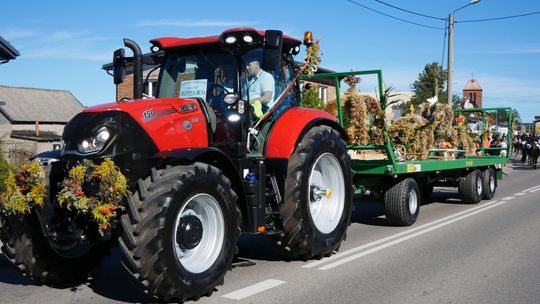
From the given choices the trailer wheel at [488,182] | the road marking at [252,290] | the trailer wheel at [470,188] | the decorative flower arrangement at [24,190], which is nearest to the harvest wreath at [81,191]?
the decorative flower arrangement at [24,190]

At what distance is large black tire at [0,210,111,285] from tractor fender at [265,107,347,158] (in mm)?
2223

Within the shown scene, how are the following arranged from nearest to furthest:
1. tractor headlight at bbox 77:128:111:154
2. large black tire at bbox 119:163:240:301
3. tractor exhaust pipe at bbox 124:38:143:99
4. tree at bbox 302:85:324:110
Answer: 1. large black tire at bbox 119:163:240:301
2. tractor headlight at bbox 77:128:111:154
3. tractor exhaust pipe at bbox 124:38:143:99
4. tree at bbox 302:85:324:110

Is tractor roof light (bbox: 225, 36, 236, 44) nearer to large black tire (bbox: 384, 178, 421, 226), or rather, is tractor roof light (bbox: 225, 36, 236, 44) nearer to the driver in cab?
the driver in cab

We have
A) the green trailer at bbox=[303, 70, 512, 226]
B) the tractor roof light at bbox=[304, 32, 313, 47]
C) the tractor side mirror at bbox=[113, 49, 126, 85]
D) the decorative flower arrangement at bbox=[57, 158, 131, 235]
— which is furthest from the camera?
the green trailer at bbox=[303, 70, 512, 226]

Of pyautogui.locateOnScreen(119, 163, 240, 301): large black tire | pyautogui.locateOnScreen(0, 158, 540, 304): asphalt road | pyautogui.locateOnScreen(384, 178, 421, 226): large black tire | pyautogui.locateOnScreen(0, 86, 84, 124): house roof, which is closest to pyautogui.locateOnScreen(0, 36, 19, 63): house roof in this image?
pyautogui.locateOnScreen(0, 158, 540, 304): asphalt road

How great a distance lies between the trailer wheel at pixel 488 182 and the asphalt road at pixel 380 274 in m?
3.98

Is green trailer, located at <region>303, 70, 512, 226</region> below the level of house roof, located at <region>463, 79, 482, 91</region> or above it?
below

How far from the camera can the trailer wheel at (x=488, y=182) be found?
44.7ft

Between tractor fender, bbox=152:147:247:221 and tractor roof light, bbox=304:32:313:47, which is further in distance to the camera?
tractor roof light, bbox=304:32:313:47

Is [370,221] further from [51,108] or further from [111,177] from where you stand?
[51,108]

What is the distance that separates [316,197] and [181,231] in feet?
7.75

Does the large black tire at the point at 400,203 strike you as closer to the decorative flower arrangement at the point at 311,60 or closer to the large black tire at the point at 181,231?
the decorative flower arrangement at the point at 311,60

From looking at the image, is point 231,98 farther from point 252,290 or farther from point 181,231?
point 252,290

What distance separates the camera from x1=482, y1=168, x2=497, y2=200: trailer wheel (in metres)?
13.6
